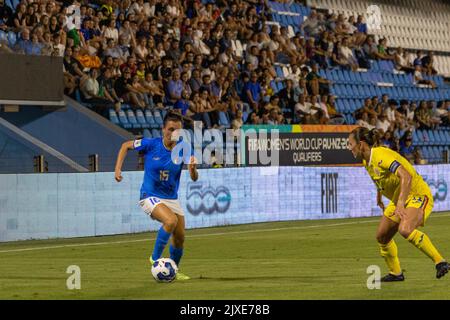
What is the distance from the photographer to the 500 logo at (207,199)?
24.9 metres

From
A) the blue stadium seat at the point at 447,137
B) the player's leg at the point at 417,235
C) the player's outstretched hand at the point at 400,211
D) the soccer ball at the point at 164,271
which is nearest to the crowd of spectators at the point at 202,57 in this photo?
the blue stadium seat at the point at 447,137

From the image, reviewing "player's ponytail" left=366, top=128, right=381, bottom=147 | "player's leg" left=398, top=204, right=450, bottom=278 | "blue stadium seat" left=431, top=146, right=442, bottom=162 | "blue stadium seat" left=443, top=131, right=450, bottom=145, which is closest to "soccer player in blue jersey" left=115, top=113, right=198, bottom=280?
"player's ponytail" left=366, top=128, right=381, bottom=147

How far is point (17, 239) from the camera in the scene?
21.9 meters

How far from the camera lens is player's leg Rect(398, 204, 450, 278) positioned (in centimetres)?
1298

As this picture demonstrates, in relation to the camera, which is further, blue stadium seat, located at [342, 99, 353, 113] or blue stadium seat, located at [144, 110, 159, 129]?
blue stadium seat, located at [342, 99, 353, 113]

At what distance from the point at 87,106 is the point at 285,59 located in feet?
31.4

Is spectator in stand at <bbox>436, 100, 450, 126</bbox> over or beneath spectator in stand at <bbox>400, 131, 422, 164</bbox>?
over

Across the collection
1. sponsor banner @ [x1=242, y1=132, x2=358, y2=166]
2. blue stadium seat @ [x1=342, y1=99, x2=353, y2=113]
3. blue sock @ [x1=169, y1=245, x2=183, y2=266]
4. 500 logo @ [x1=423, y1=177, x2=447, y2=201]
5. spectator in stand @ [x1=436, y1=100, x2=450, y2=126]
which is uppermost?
spectator in stand @ [x1=436, y1=100, x2=450, y2=126]

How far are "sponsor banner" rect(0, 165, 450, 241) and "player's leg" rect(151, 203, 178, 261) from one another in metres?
8.43

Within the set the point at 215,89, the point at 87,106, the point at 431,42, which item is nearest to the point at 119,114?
the point at 87,106

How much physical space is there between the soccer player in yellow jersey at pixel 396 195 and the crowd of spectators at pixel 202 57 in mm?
13096

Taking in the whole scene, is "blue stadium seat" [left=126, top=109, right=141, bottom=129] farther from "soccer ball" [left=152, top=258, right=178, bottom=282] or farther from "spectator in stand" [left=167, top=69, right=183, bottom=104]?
"soccer ball" [left=152, top=258, right=178, bottom=282]

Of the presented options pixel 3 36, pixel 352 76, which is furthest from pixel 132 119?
pixel 352 76

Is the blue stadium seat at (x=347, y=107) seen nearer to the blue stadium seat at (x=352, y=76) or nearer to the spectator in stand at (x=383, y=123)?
the spectator in stand at (x=383, y=123)
